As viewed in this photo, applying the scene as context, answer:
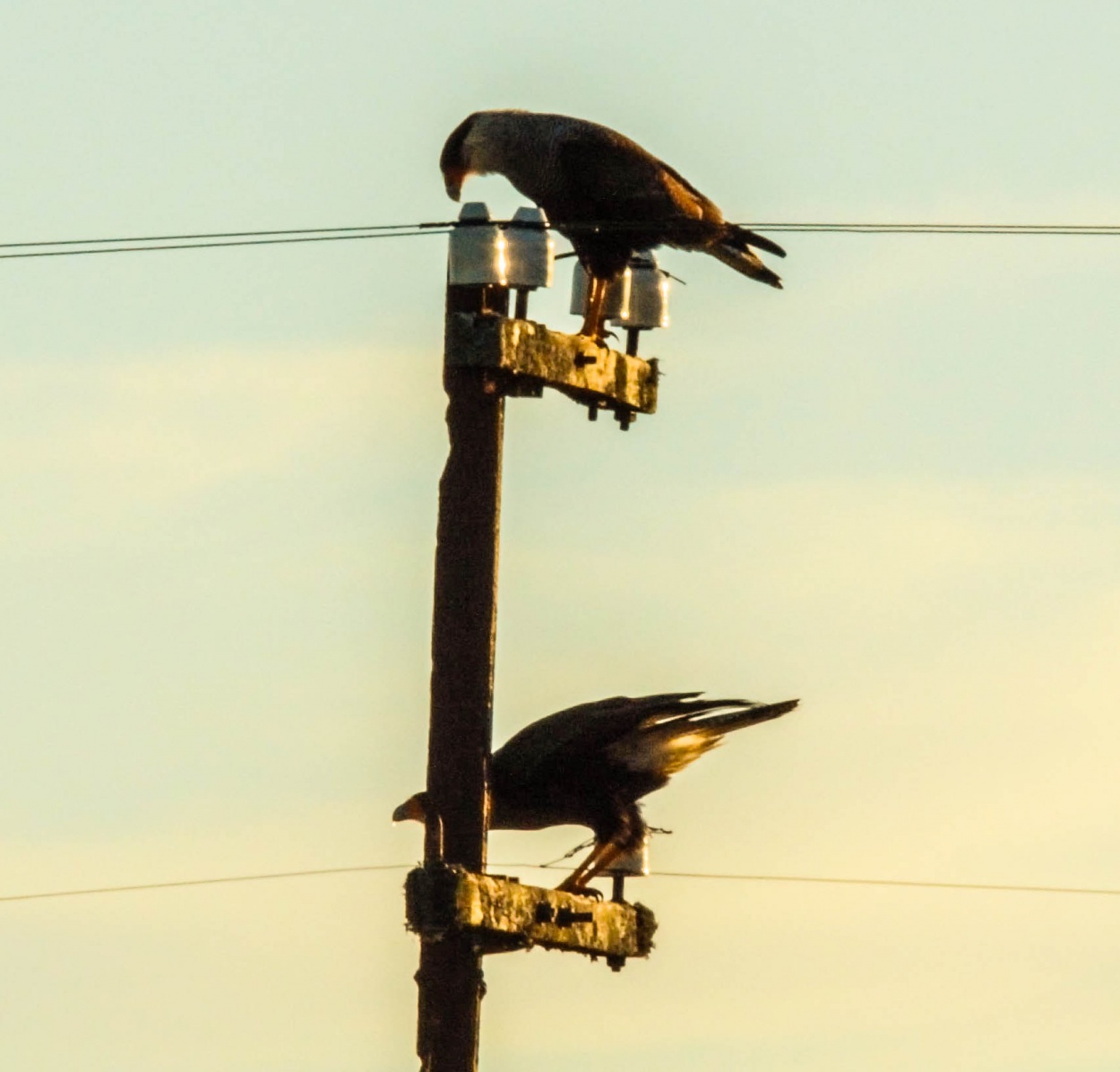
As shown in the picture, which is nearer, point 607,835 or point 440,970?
point 440,970

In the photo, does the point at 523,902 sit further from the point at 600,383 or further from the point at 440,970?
the point at 600,383

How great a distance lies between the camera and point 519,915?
9.46 metres

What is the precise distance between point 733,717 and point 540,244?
6.22 ft

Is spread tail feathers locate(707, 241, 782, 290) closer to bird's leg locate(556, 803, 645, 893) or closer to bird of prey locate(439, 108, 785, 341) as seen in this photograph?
bird of prey locate(439, 108, 785, 341)

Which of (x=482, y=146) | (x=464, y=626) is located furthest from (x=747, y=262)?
(x=464, y=626)

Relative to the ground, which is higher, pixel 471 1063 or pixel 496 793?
pixel 496 793

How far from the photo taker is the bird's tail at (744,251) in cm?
1137

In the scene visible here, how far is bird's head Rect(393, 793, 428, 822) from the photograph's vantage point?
392 inches

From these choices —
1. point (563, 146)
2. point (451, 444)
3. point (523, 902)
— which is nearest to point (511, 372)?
point (451, 444)

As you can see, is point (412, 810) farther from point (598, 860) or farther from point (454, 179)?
point (454, 179)

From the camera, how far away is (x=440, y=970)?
30.3 ft

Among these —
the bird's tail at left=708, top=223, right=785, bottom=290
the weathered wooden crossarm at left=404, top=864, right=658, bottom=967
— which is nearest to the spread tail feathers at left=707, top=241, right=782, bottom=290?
the bird's tail at left=708, top=223, right=785, bottom=290

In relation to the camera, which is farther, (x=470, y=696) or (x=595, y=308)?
(x=595, y=308)

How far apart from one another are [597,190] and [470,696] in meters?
3.23
